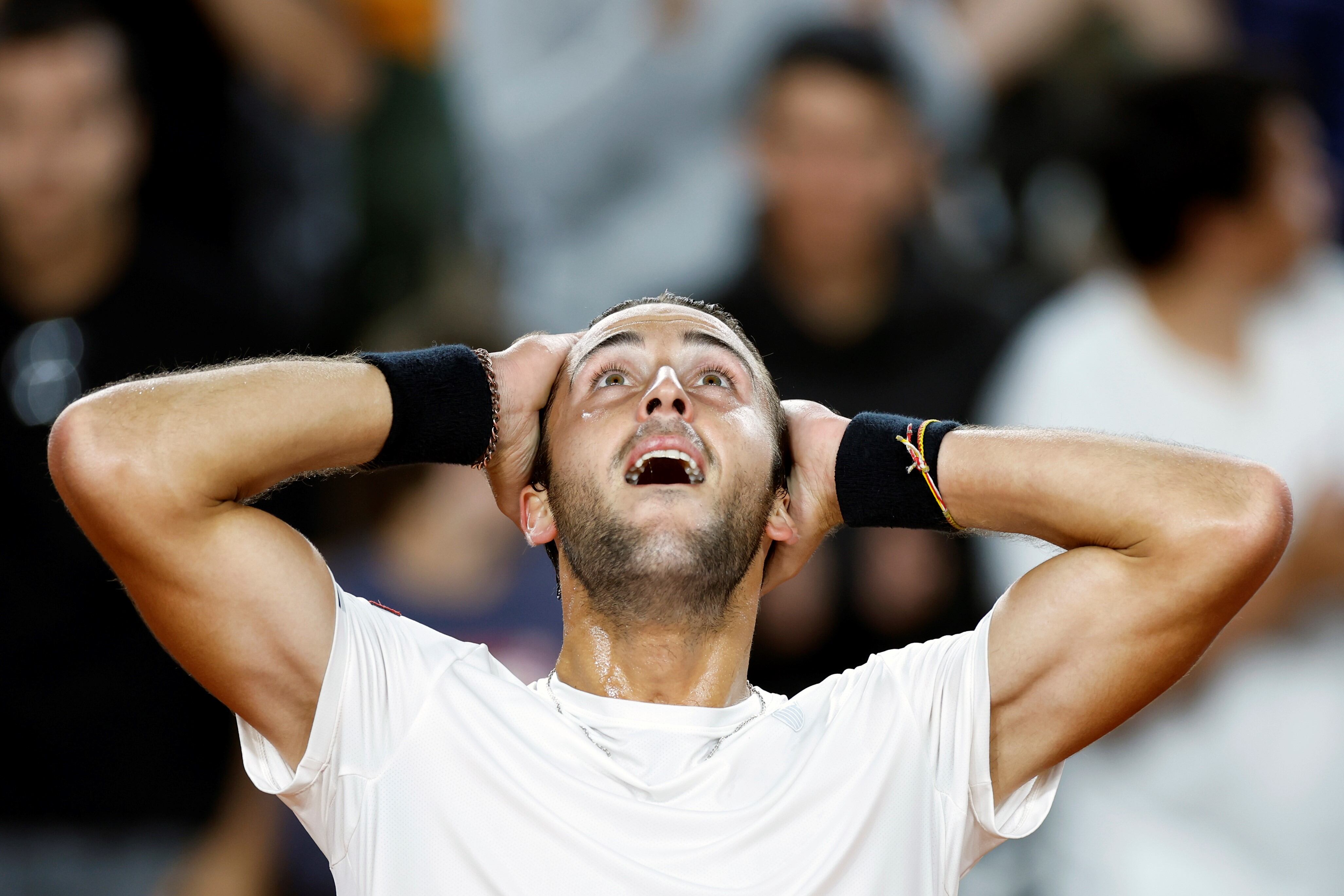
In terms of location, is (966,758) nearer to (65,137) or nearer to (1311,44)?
(65,137)

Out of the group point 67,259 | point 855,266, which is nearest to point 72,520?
point 67,259

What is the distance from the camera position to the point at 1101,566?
6.89 ft

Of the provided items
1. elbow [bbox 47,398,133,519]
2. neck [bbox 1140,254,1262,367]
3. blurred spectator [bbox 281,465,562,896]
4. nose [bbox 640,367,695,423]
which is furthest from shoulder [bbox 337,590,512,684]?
neck [bbox 1140,254,1262,367]

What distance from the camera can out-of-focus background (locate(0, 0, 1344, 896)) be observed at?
4.09 m

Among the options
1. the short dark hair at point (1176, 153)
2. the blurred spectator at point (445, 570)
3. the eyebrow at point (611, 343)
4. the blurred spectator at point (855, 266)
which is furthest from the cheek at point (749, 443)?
the short dark hair at point (1176, 153)

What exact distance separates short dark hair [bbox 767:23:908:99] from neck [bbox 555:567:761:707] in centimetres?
280

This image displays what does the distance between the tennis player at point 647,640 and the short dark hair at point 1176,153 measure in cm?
281

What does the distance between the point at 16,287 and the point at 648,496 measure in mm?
2946

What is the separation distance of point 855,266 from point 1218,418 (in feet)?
4.47

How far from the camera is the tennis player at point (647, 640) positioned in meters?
1.99

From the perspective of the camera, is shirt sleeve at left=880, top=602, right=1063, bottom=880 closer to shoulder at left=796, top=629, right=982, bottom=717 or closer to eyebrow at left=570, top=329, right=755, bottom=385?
shoulder at left=796, top=629, right=982, bottom=717

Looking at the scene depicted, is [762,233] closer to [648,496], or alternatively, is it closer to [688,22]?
Result: [688,22]

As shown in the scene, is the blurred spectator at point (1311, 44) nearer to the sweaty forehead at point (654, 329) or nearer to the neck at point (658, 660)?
the sweaty forehead at point (654, 329)

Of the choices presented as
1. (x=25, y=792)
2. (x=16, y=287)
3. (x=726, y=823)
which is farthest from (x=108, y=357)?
(x=726, y=823)
